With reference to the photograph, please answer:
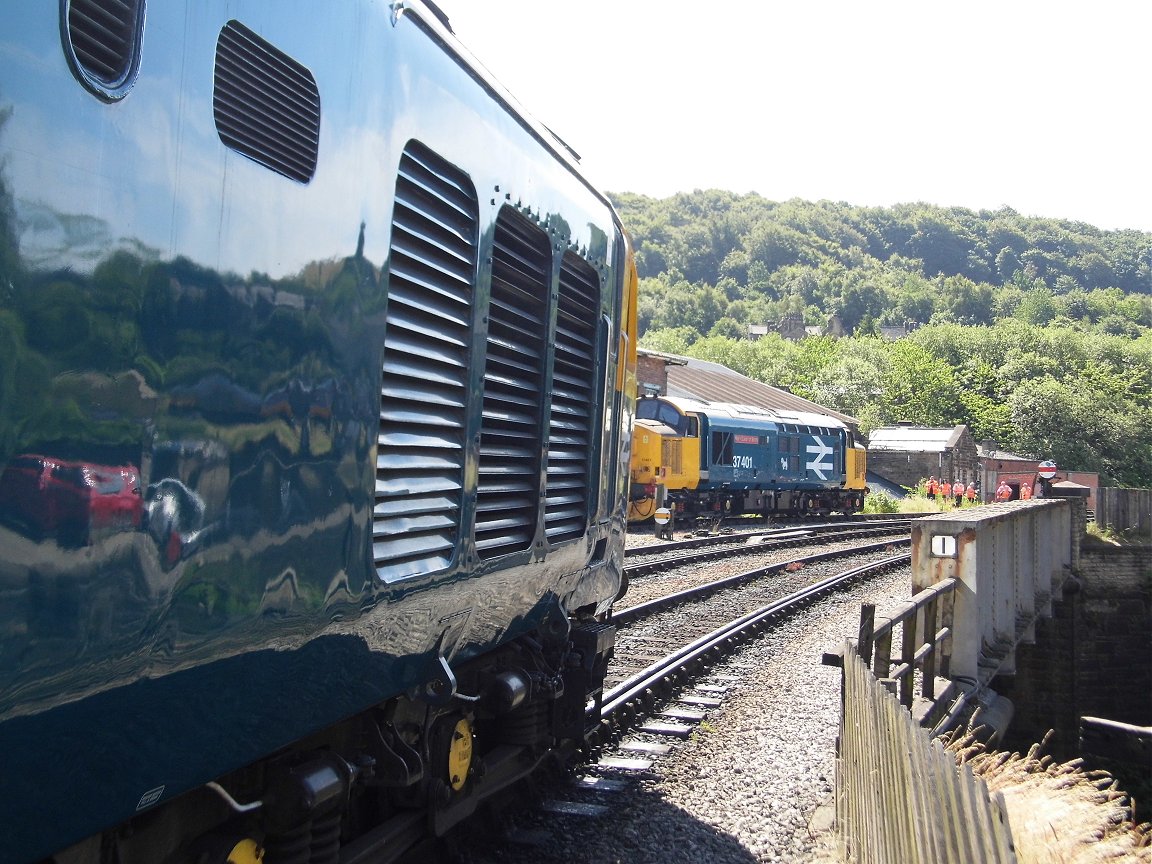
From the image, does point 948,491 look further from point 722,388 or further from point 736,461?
point 736,461

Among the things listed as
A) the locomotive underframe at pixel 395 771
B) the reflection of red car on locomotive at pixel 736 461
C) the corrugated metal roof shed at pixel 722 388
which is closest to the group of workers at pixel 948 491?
the reflection of red car on locomotive at pixel 736 461

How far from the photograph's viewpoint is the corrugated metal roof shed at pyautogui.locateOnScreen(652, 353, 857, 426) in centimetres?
4872

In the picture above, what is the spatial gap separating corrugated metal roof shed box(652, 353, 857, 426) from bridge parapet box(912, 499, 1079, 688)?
2903cm

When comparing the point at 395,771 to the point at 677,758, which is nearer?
the point at 395,771

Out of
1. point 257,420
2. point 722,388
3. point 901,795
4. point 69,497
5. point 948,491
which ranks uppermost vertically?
point 722,388

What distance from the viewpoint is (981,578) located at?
10.5 meters

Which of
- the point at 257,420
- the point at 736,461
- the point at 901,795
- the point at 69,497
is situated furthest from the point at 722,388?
the point at 69,497

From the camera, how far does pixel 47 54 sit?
181cm

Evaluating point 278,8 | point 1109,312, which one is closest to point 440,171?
point 278,8

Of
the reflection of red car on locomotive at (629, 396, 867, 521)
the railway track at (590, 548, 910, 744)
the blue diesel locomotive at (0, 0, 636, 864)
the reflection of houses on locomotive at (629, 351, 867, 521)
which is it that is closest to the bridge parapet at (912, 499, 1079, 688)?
the railway track at (590, 548, 910, 744)

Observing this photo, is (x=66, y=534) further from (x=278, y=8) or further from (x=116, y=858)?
(x=278, y=8)

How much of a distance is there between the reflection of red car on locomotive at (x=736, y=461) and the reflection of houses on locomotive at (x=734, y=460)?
3cm

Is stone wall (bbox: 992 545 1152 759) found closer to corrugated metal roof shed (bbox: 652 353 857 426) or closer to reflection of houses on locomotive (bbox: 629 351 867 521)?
reflection of houses on locomotive (bbox: 629 351 867 521)

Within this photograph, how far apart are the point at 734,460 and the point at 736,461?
12 cm
